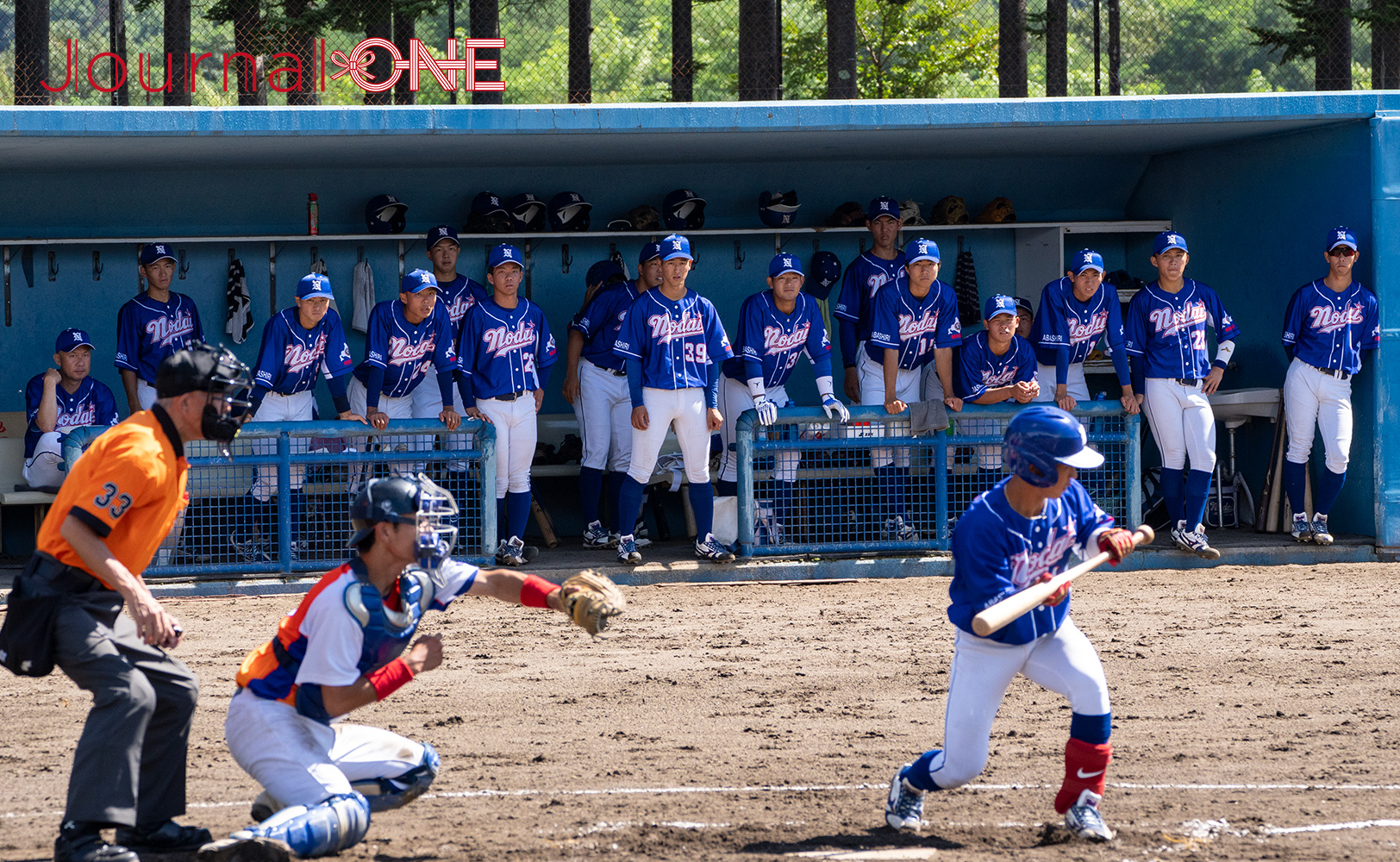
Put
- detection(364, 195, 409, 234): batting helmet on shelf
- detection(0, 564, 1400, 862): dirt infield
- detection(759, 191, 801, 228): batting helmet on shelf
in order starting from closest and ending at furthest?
detection(0, 564, 1400, 862): dirt infield
detection(364, 195, 409, 234): batting helmet on shelf
detection(759, 191, 801, 228): batting helmet on shelf

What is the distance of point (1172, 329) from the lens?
828 centimetres

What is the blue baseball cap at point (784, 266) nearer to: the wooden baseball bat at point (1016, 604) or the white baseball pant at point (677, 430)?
the white baseball pant at point (677, 430)

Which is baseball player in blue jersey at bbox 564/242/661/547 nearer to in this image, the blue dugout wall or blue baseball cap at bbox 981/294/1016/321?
the blue dugout wall

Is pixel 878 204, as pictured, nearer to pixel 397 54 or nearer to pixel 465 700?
pixel 397 54

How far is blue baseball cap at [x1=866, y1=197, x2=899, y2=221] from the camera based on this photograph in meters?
9.30

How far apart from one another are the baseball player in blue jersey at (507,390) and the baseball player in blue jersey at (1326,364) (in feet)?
14.7

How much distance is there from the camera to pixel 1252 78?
103 feet

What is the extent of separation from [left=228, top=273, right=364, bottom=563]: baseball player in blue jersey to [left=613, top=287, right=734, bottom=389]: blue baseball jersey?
158 cm

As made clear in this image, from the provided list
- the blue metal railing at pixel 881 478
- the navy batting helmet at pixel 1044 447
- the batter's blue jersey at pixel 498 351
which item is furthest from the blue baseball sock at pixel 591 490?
the navy batting helmet at pixel 1044 447

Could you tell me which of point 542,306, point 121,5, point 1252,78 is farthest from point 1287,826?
point 1252,78

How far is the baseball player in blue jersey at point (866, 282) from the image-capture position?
8.96 m

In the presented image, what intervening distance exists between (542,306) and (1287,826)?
276 inches

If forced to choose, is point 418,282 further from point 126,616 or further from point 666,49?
point 666,49

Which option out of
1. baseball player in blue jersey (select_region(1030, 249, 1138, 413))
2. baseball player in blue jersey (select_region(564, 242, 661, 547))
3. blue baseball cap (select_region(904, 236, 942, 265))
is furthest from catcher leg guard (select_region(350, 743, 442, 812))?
baseball player in blue jersey (select_region(1030, 249, 1138, 413))
